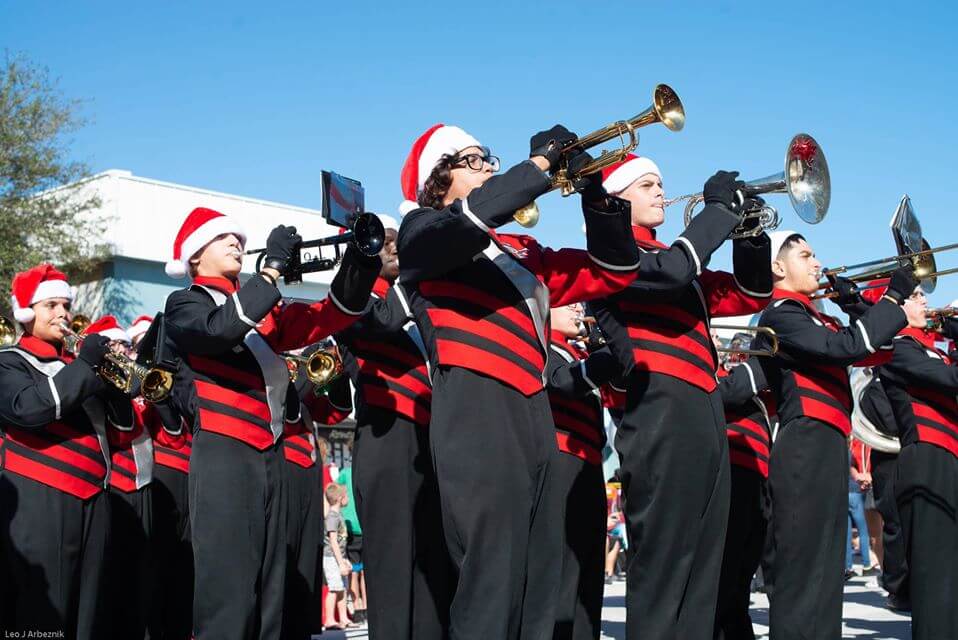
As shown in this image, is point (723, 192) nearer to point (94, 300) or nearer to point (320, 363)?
point (320, 363)

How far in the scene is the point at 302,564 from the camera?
7.16m

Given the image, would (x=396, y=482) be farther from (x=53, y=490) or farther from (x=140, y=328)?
(x=140, y=328)

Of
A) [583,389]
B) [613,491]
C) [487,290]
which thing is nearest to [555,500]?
[487,290]

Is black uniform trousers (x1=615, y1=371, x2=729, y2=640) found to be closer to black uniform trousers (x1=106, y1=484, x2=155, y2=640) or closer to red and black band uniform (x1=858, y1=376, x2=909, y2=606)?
black uniform trousers (x1=106, y1=484, x2=155, y2=640)

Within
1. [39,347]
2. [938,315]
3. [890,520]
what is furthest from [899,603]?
[39,347]

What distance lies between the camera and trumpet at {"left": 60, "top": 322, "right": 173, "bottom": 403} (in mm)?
6766

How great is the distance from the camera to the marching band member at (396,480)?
18.6 feet

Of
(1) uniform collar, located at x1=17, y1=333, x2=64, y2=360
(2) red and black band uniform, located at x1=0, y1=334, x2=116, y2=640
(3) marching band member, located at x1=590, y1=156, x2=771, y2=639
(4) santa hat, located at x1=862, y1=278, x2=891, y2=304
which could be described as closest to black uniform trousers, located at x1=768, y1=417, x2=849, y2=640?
(3) marching band member, located at x1=590, y1=156, x2=771, y2=639

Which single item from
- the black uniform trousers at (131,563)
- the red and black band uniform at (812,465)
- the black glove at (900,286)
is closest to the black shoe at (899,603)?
the red and black band uniform at (812,465)

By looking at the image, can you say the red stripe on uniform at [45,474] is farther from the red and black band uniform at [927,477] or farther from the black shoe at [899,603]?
the black shoe at [899,603]

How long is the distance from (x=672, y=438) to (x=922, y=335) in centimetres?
383

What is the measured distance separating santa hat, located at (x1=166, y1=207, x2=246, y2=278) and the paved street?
4420mm

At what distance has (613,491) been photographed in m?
17.9

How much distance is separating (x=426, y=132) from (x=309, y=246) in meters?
0.89
